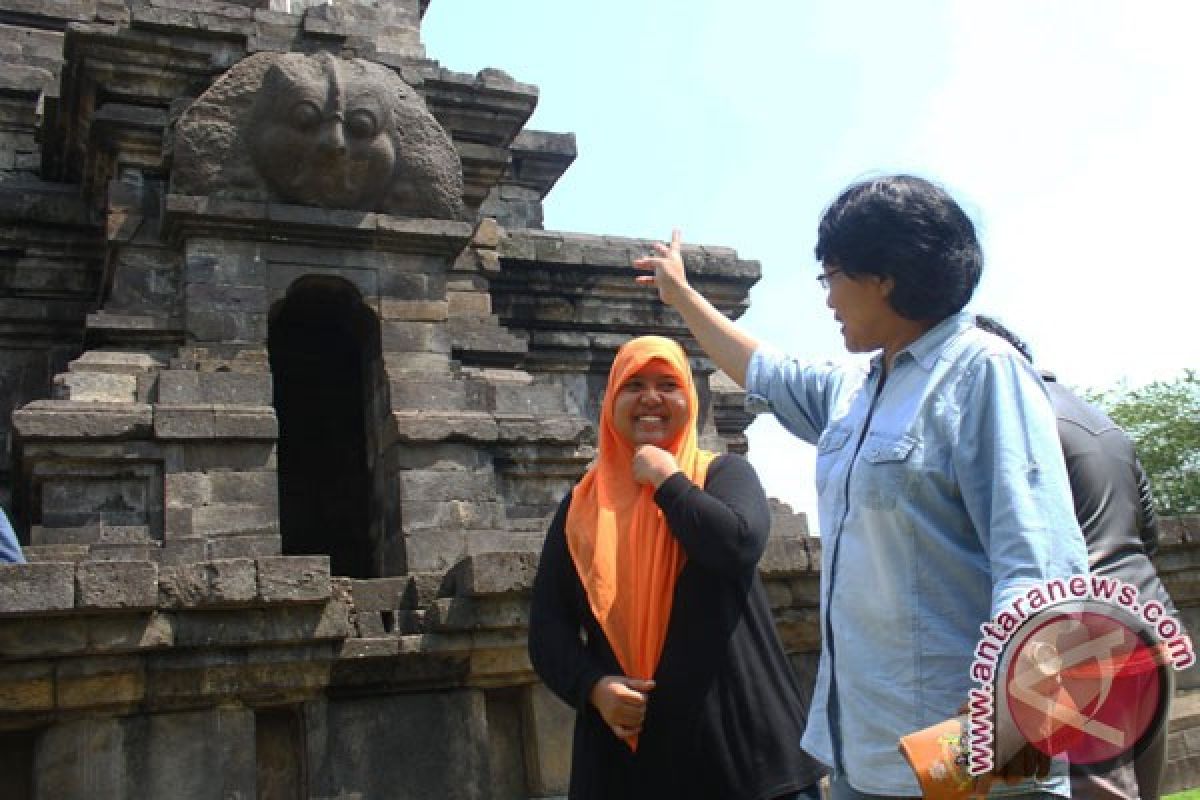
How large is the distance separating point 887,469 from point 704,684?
746mm

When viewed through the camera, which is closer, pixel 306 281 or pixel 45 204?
pixel 306 281

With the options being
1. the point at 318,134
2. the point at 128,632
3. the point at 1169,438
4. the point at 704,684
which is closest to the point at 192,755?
the point at 128,632

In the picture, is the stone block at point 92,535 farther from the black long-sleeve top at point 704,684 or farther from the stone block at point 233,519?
the black long-sleeve top at point 704,684

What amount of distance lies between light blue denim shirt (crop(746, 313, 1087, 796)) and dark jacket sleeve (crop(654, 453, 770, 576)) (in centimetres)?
40

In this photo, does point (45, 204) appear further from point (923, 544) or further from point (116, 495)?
point (923, 544)

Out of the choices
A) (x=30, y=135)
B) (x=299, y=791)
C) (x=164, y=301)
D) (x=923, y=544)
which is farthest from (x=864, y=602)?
(x=30, y=135)

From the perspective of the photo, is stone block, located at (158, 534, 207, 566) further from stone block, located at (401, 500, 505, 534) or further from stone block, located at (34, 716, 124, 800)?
stone block, located at (34, 716, 124, 800)

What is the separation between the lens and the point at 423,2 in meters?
12.8

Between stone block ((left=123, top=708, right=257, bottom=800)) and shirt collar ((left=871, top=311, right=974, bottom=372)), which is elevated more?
shirt collar ((left=871, top=311, right=974, bottom=372))

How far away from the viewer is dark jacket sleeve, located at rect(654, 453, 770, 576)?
2486 mm

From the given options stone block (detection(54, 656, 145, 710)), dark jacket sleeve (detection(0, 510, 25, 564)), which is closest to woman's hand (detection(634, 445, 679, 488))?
stone block (detection(54, 656, 145, 710))

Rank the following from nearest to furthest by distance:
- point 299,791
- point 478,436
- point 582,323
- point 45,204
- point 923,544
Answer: point 923,544
point 299,791
point 478,436
point 45,204
point 582,323

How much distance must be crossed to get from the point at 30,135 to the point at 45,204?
1.78 m

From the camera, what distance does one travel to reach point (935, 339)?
2074 mm
